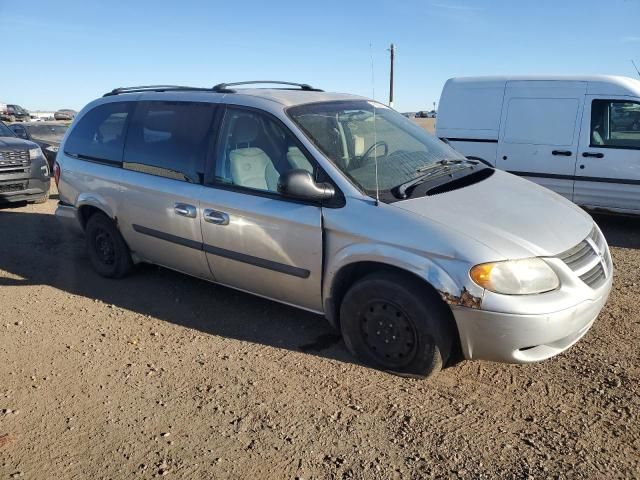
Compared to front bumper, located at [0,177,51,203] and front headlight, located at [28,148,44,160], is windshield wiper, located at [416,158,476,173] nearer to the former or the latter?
front bumper, located at [0,177,51,203]

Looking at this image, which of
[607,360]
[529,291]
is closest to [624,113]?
[607,360]

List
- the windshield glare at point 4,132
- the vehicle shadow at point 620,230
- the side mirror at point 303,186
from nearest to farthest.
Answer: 1. the side mirror at point 303,186
2. the vehicle shadow at point 620,230
3. the windshield glare at point 4,132

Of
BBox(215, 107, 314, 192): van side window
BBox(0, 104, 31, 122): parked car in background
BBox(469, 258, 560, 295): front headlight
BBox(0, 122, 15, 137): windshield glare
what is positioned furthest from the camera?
BBox(0, 104, 31, 122): parked car in background

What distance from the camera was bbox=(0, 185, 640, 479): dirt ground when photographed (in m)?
2.61

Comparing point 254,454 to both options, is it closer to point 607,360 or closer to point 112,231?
point 607,360

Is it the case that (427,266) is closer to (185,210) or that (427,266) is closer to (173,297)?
(185,210)

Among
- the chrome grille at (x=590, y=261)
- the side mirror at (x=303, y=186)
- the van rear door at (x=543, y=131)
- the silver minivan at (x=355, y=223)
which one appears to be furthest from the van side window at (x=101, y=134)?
the van rear door at (x=543, y=131)

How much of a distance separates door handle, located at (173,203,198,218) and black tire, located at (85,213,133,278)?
1.06 meters

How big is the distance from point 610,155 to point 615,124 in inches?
16.8

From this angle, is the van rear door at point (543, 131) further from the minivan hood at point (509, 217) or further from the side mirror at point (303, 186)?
the side mirror at point (303, 186)

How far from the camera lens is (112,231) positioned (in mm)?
5062

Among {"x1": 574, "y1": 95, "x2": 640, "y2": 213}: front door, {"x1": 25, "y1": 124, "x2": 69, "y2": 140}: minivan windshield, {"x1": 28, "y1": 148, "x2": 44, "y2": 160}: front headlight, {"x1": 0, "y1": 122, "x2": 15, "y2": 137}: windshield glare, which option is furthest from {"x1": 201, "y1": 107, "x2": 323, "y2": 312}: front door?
{"x1": 25, "y1": 124, "x2": 69, "y2": 140}: minivan windshield

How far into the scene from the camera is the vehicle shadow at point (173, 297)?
4004 millimetres

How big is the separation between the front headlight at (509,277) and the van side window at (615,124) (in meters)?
4.72
